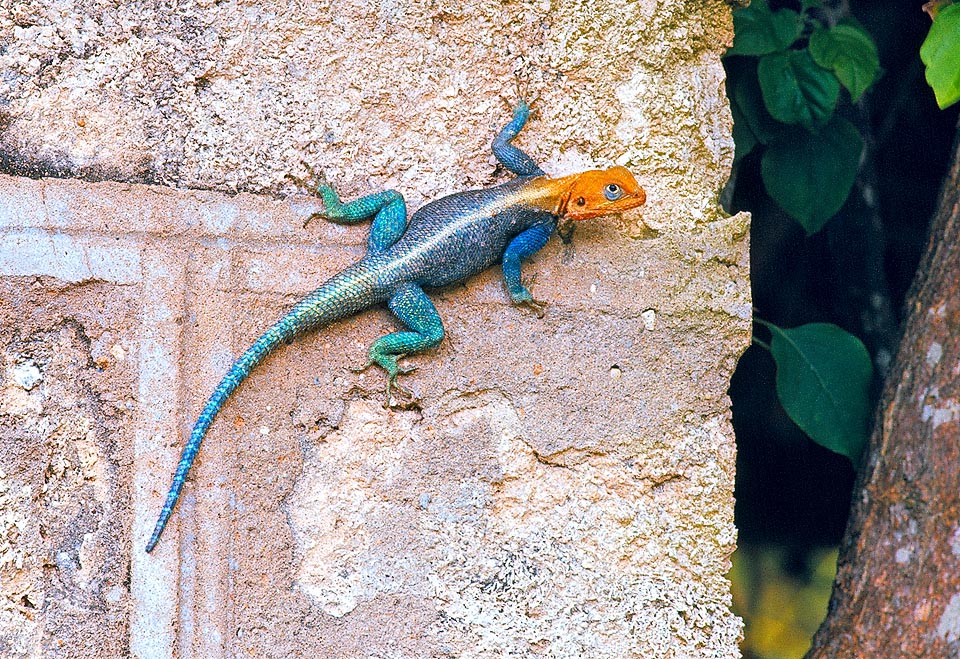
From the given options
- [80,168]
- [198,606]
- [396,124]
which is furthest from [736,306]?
[80,168]

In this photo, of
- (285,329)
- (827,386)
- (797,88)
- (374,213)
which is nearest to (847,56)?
(797,88)

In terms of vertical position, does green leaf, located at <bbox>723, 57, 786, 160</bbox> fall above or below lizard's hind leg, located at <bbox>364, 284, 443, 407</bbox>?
above

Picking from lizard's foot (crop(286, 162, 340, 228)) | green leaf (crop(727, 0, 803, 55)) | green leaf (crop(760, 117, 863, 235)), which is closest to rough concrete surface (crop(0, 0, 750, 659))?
lizard's foot (crop(286, 162, 340, 228))

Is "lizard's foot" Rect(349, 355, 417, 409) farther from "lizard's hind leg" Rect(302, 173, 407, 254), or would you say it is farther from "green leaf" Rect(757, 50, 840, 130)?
"green leaf" Rect(757, 50, 840, 130)

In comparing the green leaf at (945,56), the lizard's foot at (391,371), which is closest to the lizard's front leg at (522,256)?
the lizard's foot at (391,371)

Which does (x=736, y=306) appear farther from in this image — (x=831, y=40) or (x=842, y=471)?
(x=842, y=471)

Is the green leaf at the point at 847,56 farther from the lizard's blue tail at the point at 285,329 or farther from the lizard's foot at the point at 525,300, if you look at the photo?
A: the lizard's blue tail at the point at 285,329
